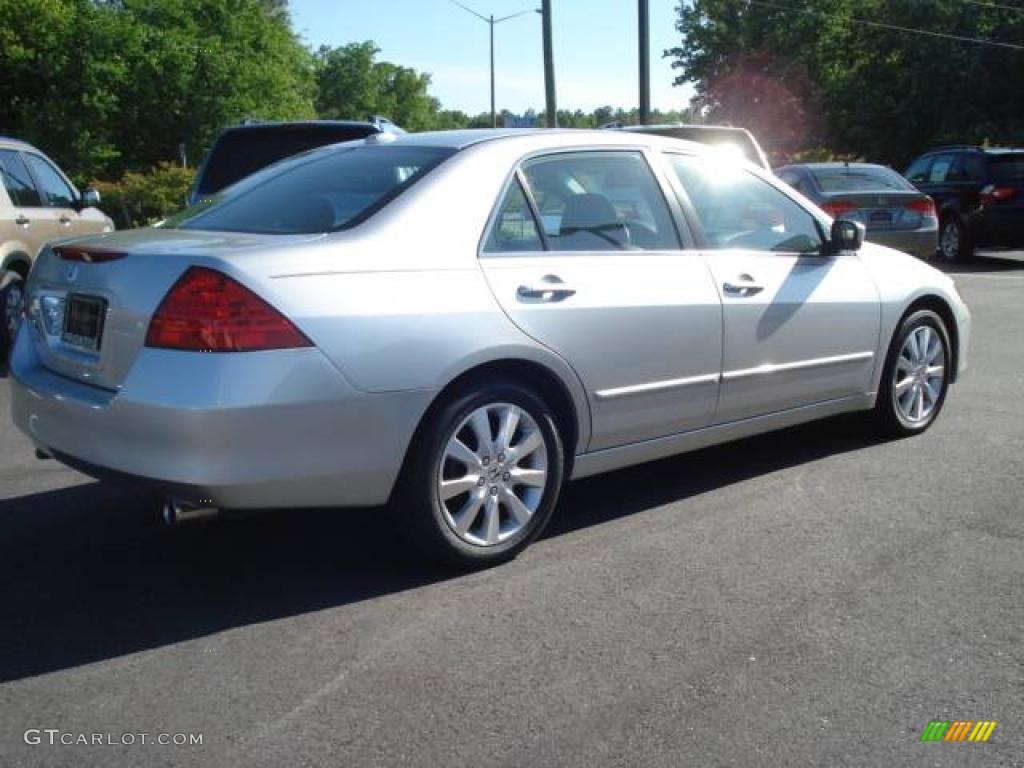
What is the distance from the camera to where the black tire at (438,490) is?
4020 millimetres

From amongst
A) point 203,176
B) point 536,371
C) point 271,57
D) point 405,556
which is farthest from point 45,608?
point 271,57

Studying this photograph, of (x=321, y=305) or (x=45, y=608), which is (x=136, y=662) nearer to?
(x=45, y=608)

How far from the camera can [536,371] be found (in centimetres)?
438

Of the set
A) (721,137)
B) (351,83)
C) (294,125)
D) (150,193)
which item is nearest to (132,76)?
(150,193)

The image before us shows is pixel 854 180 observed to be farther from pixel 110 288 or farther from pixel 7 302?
pixel 110 288

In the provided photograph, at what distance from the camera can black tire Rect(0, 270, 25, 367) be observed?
344 inches

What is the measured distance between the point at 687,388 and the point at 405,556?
4.53 ft

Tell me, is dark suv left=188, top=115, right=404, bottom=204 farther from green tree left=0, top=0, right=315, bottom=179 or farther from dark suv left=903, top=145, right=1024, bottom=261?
green tree left=0, top=0, right=315, bottom=179

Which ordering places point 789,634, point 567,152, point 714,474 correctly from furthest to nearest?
point 714,474, point 567,152, point 789,634

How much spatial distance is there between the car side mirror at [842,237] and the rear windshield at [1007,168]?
12832 millimetres

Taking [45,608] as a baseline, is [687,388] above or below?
above

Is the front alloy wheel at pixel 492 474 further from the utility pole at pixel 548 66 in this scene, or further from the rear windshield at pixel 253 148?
the utility pole at pixel 548 66

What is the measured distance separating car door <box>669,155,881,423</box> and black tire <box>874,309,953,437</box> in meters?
0.23

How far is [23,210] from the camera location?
Answer: 9.17 m
